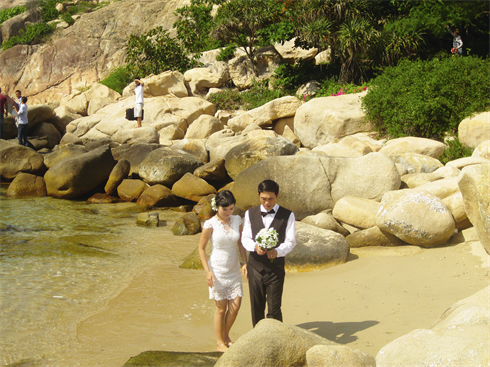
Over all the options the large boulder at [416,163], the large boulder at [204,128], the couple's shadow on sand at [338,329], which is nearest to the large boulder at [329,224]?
the couple's shadow on sand at [338,329]

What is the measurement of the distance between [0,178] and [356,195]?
1236 cm

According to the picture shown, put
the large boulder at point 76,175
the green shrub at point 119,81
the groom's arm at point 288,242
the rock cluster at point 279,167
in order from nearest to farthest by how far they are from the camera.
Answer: the groom's arm at point 288,242 → the rock cluster at point 279,167 → the large boulder at point 76,175 → the green shrub at point 119,81

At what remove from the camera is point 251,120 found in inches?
664

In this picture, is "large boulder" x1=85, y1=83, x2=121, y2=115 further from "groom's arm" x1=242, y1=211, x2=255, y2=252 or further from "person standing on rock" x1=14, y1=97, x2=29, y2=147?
"groom's arm" x1=242, y1=211, x2=255, y2=252

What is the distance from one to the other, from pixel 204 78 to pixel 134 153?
8.49m

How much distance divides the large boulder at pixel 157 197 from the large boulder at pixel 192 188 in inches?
8.4

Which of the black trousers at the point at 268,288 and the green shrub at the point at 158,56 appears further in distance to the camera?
the green shrub at the point at 158,56

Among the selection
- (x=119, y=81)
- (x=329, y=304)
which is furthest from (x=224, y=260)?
(x=119, y=81)

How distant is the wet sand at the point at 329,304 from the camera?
4656 millimetres

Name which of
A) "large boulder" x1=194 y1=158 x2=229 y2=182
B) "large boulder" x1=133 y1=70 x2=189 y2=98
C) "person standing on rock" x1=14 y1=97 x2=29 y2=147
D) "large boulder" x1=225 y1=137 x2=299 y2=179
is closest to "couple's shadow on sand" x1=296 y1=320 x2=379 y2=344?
"large boulder" x1=225 y1=137 x2=299 y2=179

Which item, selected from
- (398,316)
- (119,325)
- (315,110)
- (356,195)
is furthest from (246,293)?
(315,110)

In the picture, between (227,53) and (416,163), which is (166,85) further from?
(416,163)

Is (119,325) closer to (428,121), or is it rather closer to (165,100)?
(428,121)

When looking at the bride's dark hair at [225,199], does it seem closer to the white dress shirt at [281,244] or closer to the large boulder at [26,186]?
the white dress shirt at [281,244]
